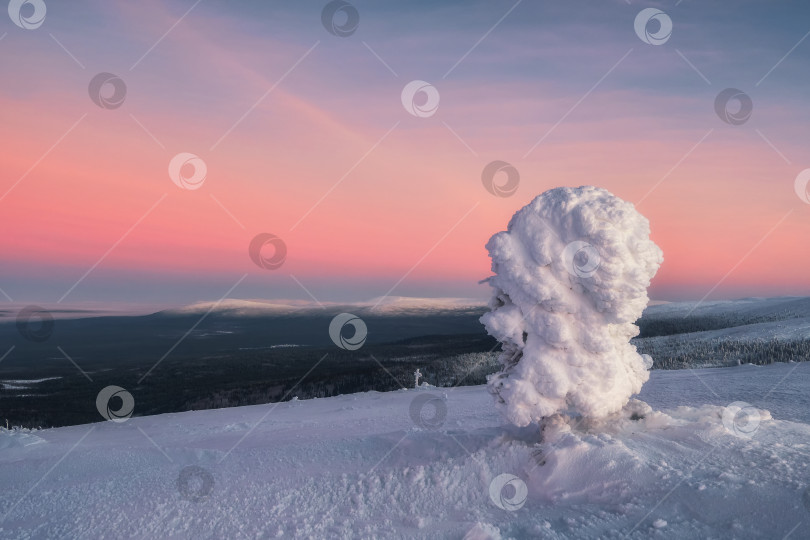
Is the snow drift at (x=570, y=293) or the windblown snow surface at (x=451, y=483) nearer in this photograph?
the windblown snow surface at (x=451, y=483)

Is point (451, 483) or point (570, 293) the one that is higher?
point (570, 293)

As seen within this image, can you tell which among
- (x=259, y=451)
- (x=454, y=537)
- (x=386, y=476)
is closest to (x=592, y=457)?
(x=454, y=537)

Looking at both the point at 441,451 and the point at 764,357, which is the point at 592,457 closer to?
the point at 441,451

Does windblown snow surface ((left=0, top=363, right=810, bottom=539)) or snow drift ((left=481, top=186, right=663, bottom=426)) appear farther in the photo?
snow drift ((left=481, top=186, right=663, bottom=426))

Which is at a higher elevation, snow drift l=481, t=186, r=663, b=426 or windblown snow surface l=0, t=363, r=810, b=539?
snow drift l=481, t=186, r=663, b=426

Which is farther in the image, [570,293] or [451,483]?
[570,293]
